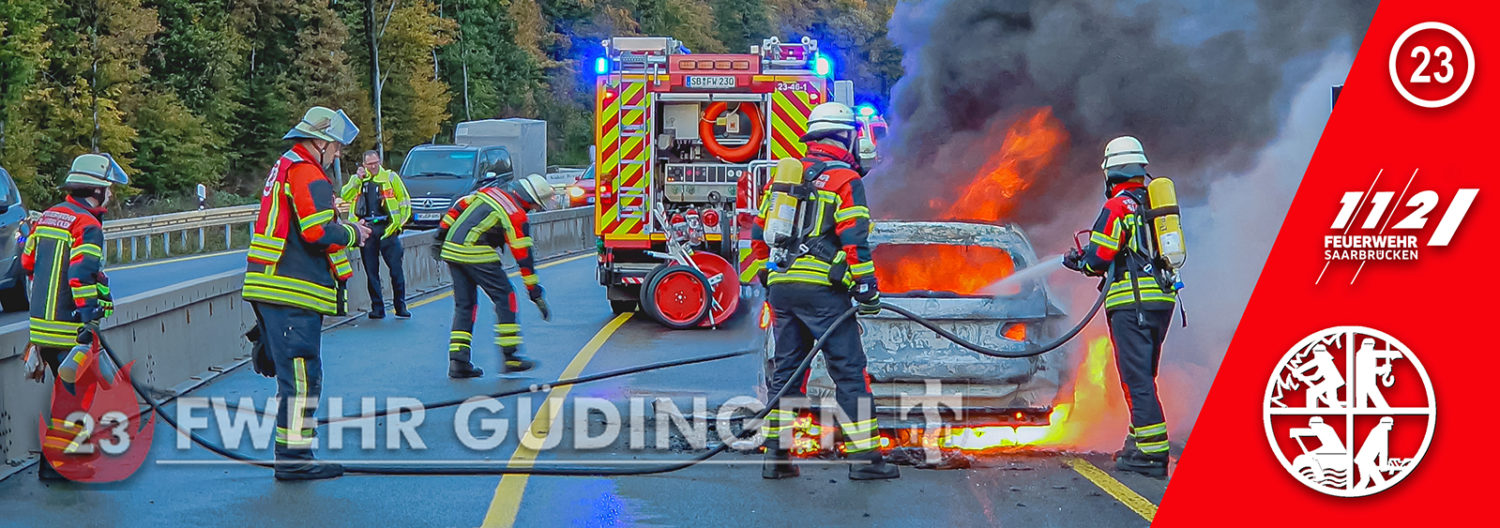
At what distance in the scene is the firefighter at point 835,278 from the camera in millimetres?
7656

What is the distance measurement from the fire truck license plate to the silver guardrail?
1317cm

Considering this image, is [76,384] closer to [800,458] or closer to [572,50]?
[800,458]

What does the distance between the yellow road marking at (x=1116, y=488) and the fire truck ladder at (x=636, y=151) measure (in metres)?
7.74

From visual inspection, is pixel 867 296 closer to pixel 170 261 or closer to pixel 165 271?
pixel 165 271

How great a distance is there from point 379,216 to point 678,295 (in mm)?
3007

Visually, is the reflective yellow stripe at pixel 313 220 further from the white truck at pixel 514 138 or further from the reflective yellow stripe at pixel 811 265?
the white truck at pixel 514 138

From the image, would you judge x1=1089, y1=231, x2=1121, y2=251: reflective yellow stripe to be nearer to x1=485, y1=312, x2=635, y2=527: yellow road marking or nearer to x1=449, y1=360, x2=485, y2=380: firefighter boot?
x1=485, y1=312, x2=635, y2=527: yellow road marking

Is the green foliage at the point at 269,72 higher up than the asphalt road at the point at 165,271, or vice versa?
the green foliage at the point at 269,72

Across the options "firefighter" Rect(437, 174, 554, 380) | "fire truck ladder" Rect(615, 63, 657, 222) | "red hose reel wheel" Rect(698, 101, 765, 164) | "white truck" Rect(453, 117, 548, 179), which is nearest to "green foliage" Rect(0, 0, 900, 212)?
"fire truck ladder" Rect(615, 63, 657, 222)

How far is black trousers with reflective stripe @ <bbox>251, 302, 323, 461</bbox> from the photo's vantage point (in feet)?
25.4

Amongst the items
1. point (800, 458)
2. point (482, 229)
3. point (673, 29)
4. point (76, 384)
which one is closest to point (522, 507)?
point (800, 458)

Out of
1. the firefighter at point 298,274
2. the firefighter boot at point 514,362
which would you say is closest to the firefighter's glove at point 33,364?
the firefighter at point 298,274

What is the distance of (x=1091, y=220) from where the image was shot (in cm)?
1278

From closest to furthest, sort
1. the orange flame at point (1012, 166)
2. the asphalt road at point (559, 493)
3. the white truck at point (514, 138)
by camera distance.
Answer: the asphalt road at point (559, 493) < the orange flame at point (1012, 166) < the white truck at point (514, 138)
